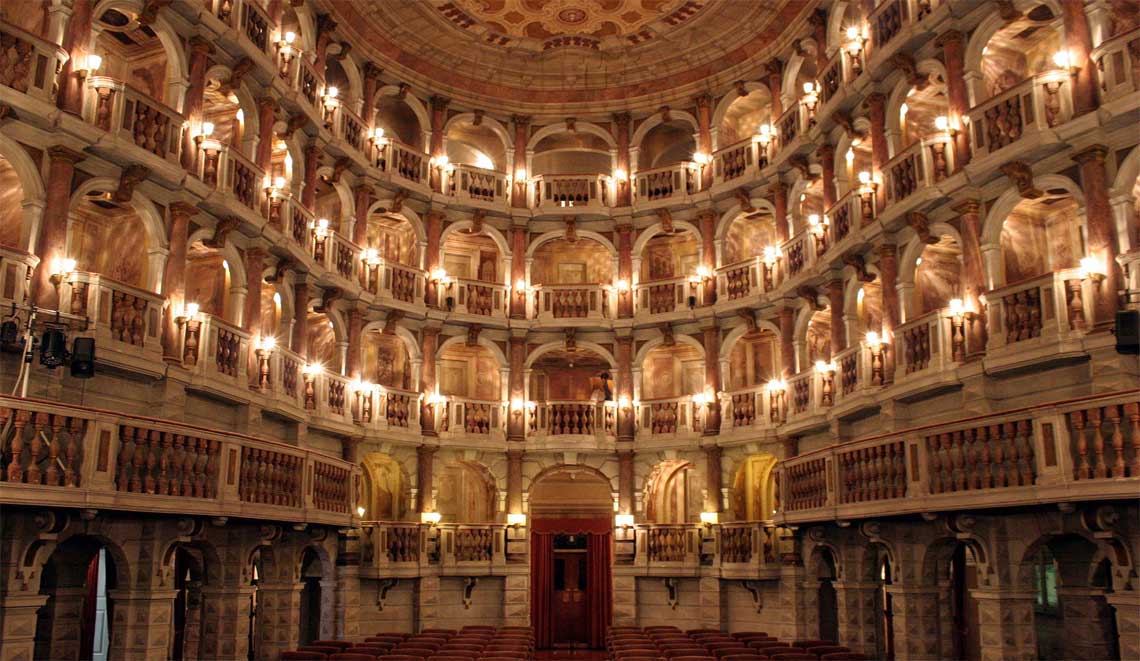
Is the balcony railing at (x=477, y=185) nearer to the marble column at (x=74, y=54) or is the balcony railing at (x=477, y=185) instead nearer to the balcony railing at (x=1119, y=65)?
the marble column at (x=74, y=54)

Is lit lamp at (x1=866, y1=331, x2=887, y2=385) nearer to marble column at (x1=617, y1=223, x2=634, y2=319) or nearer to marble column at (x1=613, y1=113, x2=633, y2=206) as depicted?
marble column at (x1=617, y1=223, x2=634, y2=319)

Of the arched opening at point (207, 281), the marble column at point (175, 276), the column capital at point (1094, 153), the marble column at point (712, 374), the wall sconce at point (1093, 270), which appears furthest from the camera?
the marble column at point (712, 374)

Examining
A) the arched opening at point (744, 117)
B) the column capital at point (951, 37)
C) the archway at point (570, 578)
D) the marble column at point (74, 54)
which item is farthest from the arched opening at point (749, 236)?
the marble column at point (74, 54)

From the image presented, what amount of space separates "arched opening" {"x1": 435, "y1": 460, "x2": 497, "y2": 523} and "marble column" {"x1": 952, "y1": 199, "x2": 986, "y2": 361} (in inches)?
641

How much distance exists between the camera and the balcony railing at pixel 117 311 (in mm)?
14328

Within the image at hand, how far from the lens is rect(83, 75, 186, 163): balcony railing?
49.6 ft

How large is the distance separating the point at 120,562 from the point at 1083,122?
50.5 ft

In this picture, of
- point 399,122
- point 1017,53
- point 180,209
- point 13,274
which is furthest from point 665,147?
point 13,274

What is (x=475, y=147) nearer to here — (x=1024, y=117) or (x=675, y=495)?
(x=675, y=495)

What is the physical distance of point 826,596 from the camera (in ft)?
78.7

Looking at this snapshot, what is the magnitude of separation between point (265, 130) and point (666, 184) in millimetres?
12080

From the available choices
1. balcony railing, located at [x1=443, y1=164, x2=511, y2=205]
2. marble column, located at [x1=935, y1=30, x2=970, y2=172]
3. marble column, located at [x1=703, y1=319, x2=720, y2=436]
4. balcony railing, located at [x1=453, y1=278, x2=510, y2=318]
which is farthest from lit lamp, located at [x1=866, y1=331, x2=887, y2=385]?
balcony railing, located at [x1=443, y1=164, x2=511, y2=205]

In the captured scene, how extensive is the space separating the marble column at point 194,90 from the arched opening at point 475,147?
42.2 feet

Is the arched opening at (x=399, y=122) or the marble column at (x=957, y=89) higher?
the arched opening at (x=399, y=122)
